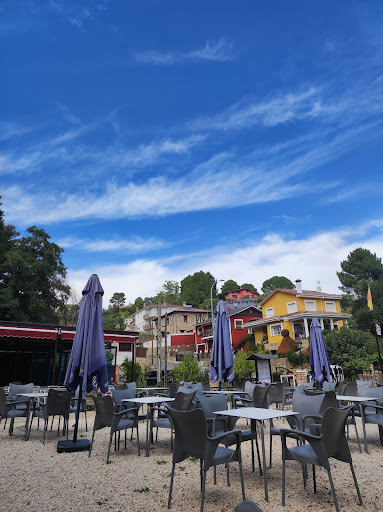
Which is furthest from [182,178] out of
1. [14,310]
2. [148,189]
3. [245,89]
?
[14,310]

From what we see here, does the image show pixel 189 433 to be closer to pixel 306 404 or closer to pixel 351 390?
pixel 306 404

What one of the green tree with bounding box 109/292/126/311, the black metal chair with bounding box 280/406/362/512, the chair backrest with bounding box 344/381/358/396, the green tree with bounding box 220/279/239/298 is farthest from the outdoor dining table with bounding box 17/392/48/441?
the green tree with bounding box 109/292/126/311

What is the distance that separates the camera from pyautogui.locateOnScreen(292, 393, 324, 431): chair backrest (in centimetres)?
469

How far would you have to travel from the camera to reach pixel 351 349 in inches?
890

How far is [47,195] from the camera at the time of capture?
19281 millimetres

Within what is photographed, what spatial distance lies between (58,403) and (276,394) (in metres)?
5.15

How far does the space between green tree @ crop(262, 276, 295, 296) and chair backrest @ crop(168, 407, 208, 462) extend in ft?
257

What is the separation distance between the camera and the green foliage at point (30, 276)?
23250 millimetres

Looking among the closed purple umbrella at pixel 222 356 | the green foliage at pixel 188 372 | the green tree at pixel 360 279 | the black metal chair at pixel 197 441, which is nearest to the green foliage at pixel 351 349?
the green foliage at pixel 188 372

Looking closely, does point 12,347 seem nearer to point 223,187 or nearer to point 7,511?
point 223,187

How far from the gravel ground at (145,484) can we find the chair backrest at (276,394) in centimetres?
256

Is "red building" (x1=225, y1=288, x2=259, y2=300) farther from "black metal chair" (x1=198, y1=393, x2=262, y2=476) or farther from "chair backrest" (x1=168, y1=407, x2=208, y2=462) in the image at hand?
"chair backrest" (x1=168, y1=407, x2=208, y2=462)

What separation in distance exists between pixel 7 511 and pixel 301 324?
32.0 m

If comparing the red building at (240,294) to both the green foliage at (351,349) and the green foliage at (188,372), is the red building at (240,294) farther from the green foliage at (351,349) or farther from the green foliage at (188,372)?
the green foliage at (188,372)
